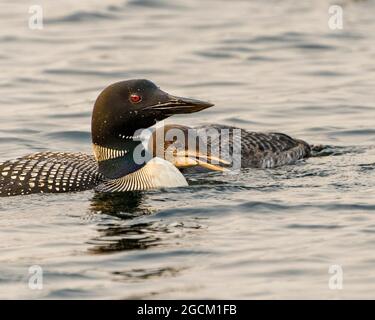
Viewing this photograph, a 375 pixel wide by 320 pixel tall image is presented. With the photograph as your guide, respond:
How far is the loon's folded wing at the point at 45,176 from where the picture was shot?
9.95 metres

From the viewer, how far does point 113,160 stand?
1030 centimetres

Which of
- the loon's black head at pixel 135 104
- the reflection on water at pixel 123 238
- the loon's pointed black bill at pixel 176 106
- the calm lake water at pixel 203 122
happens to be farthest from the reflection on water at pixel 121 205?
the loon's pointed black bill at pixel 176 106

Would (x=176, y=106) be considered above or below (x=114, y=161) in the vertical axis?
above

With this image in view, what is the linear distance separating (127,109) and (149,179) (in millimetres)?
629

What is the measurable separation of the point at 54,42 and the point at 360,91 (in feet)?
14.8

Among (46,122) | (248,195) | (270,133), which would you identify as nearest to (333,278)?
(248,195)

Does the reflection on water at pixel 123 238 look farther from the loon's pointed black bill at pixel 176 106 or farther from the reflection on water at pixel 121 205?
the loon's pointed black bill at pixel 176 106

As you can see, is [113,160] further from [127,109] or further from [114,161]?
[127,109]

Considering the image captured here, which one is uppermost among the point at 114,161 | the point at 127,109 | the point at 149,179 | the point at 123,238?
the point at 127,109

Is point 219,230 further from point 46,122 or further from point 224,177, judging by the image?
point 46,122

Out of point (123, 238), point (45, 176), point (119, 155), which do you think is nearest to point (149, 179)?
point (119, 155)

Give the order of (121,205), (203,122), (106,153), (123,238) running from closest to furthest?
(123,238), (121,205), (106,153), (203,122)

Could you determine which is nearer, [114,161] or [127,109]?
[127,109]

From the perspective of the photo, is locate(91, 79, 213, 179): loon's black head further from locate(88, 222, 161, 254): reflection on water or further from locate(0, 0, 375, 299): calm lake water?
locate(88, 222, 161, 254): reflection on water
